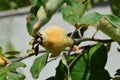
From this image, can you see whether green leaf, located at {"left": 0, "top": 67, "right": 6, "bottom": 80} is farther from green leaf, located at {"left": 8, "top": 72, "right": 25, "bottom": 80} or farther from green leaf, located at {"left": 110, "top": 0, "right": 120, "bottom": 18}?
green leaf, located at {"left": 110, "top": 0, "right": 120, "bottom": 18}

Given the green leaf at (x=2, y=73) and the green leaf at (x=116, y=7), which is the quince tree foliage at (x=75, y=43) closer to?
the green leaf at (x=2, y=73)

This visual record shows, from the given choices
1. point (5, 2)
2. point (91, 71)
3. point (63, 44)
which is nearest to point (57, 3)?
point (63, 44)

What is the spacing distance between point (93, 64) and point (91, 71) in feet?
0.05

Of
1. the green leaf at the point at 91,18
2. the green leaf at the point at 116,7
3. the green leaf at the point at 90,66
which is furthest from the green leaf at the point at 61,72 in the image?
the green leaf at the point at 116,7

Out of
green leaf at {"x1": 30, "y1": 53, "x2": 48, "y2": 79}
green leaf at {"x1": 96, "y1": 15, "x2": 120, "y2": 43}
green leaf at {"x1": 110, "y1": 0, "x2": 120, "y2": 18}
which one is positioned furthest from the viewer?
green leaf at {"x1": 110, "y1": 0, "x2": 120, "y2": 18}

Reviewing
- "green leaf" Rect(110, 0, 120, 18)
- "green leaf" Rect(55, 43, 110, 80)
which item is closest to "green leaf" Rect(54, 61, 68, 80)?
"green leaf" Rect(55, 43, 110, 80)

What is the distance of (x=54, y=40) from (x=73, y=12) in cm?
9

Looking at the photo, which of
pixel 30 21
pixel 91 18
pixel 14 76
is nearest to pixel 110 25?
pixel 91 18

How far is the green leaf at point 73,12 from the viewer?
0.69m

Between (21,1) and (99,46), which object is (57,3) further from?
(21,1)

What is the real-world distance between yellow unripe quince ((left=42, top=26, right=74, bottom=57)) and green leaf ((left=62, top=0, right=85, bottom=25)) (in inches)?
1.3

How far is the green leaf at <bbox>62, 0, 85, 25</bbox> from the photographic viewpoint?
2.27 ft

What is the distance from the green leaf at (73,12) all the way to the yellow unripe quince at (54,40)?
3 centimetres

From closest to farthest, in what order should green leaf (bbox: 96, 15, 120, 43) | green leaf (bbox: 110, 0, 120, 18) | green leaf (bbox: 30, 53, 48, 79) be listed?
green leaf (bbox: 96, 15, 120, 43), green leaf (bbox: 30, 53, 48, 79), green leaf (bbox: 110, 0, 120, 18)
